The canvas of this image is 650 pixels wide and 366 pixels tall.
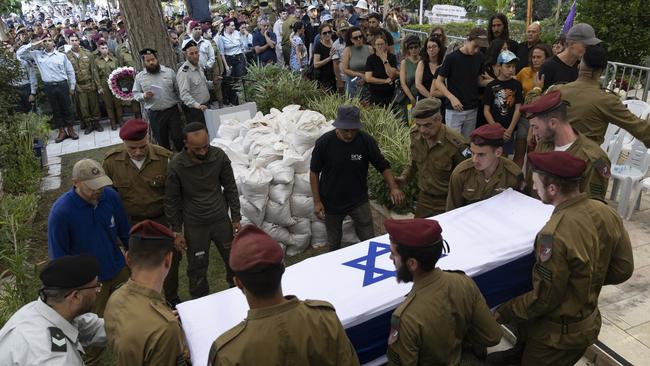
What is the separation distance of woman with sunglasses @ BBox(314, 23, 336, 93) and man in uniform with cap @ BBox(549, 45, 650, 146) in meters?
5.40

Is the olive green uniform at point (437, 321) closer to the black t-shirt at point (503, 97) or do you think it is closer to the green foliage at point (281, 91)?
the black t-shirt at point (503, 97)

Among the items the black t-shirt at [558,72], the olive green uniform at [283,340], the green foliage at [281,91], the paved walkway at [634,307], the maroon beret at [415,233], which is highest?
the black t-shirt at [558,72]

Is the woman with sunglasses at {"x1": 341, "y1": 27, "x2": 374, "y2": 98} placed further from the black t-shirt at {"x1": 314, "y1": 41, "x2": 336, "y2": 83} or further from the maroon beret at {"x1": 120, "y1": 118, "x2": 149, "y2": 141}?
the maroon beret at {"x1": 120, "y1": 118, "x2": 149, "y2": 141}

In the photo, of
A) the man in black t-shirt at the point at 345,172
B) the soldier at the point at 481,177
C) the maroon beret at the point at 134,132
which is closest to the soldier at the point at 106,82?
the maroon beret at the point at 134,132

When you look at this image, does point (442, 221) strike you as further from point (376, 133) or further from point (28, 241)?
point (28, 241)

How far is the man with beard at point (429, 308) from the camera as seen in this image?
230 centimetres

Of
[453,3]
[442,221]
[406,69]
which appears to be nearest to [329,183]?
[442,221]

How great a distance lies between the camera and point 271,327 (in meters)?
1.97

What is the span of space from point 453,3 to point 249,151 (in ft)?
93.9

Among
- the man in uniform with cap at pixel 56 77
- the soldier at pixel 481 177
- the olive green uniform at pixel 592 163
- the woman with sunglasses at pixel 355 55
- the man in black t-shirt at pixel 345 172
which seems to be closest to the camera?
the olive green uniform at pixel 592 163

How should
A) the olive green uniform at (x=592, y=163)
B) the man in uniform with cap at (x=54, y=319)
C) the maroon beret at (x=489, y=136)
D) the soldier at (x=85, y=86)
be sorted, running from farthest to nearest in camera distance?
the soldier at (x=85, y=86) → the maroon beret at (x=489, y=136) → the olive green uniform at (x=592, y=163) → the man in uniform with cap at (x=54, y=319)

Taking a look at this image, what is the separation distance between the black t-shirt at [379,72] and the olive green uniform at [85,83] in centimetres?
653

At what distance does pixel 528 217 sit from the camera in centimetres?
354

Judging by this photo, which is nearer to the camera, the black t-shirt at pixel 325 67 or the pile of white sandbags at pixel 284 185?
the pile of white sandbags at pixel 284 185
